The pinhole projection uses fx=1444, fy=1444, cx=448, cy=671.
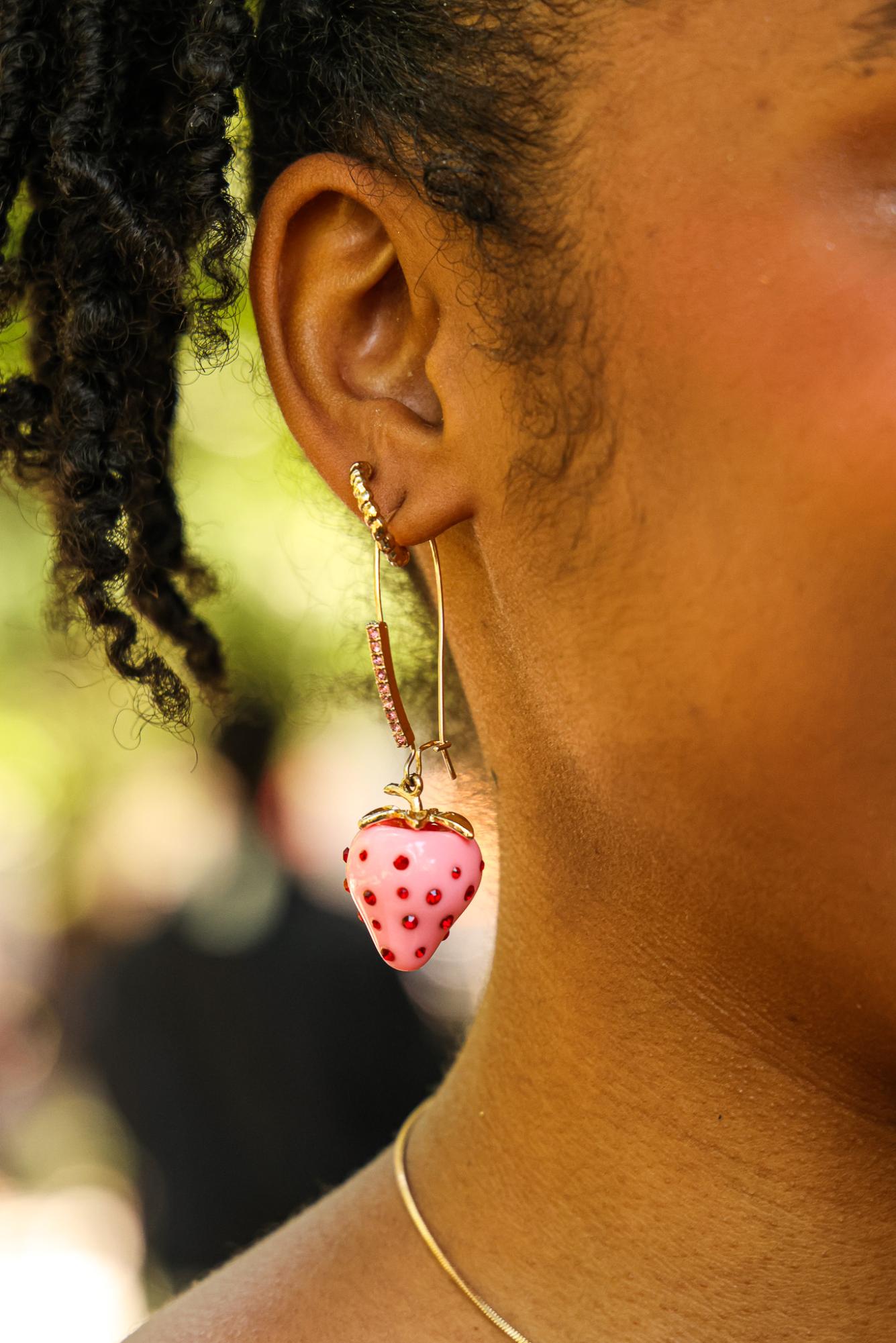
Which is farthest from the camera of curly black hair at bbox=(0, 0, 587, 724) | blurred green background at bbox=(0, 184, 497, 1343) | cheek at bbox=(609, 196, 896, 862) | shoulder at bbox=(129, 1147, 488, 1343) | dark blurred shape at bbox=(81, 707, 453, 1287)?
blurred green background at bbox=(0, 184, 497, 1343)

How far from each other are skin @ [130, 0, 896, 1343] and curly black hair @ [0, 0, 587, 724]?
0.06 m

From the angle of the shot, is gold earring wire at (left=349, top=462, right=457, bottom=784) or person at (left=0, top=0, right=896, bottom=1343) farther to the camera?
gold earring wire at (left=349, top=462, right=457, bottom=784)

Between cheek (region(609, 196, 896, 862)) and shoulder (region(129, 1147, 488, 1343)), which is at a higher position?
cheek (region(609, 196, 896, 862))

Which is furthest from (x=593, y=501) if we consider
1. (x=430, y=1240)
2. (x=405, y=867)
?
(x=430, y=1240)

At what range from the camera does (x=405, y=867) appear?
1577 mm

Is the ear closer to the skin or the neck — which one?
the skin

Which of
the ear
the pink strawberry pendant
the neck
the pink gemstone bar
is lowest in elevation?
the neck

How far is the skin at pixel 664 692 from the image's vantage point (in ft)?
4.23

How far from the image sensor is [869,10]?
1.28 metres

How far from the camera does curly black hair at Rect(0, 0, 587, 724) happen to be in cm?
149

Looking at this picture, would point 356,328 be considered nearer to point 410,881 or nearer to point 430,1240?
point 410,881

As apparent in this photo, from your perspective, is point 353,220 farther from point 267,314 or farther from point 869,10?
point 869,10

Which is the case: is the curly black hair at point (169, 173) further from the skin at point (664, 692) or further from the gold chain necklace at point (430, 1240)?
the gold chain necklace at point (430, 1240)

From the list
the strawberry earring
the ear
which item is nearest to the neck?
the strawberry earring
